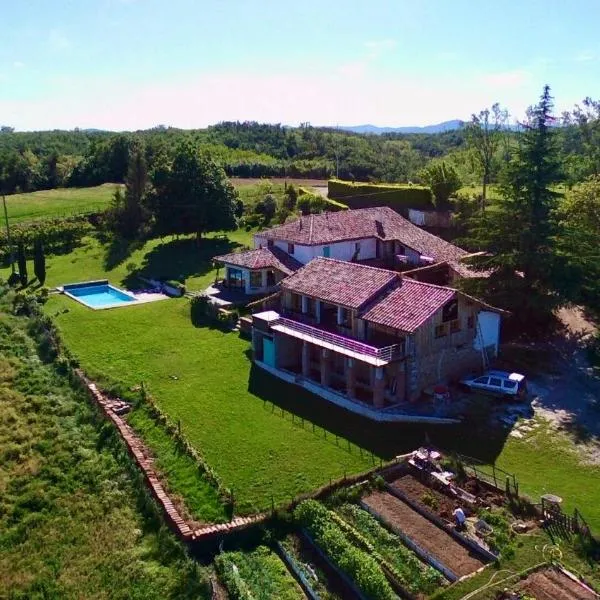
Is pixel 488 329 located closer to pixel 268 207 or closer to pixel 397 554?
pixel 397 554

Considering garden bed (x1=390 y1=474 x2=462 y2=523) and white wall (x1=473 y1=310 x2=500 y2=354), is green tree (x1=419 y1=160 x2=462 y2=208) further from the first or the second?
garden bed (x1=390 y1=474 x2=462 y2=523)

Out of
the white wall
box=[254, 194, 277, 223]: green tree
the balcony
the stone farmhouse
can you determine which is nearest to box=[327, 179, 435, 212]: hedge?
box=[254, 194, 277, 223]: green tree

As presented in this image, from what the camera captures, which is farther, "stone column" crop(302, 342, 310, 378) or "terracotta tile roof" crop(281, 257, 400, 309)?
"stone column" crop(302, 342, 310, 378)

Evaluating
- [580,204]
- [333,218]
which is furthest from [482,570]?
[333,218]

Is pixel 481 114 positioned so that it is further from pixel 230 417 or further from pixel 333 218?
pixel 230 417

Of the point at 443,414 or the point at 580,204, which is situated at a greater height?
the point at 580,204

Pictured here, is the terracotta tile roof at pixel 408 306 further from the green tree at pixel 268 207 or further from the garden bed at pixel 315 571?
the green tree at pixel 268 207
